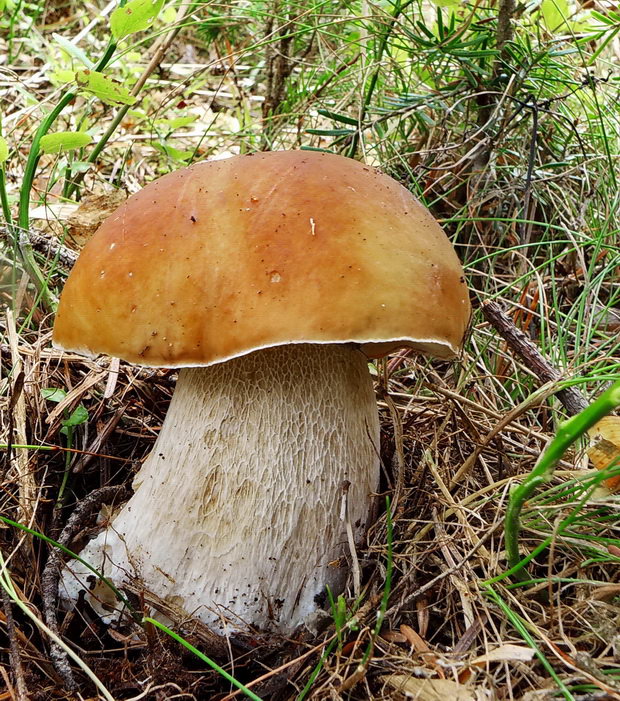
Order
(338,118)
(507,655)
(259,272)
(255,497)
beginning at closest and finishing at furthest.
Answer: (507,655) → (259,272) → (255,497) → (338,118)

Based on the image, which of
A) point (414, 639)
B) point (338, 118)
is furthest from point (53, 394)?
point (338, 118)

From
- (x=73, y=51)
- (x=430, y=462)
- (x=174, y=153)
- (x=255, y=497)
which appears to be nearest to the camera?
(x=255, y=497)

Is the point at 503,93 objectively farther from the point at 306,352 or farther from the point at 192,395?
the point at 192,395

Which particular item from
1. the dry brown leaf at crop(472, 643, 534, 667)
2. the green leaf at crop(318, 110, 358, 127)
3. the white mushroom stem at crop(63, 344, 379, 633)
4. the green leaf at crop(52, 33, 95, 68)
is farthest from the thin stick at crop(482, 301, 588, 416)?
the green leaf at crop(52, 33, 95, 68)

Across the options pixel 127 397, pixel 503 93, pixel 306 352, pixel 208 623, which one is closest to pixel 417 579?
pixel 208 623

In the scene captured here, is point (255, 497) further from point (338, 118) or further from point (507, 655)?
point (338, 118)

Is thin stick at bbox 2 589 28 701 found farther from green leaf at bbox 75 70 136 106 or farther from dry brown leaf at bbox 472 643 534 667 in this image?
green leaf at bbox 75 70 136 106

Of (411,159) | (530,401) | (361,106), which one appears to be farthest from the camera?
(411,159)
